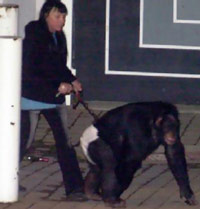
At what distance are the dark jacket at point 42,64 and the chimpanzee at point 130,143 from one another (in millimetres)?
499

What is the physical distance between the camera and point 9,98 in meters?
8.07

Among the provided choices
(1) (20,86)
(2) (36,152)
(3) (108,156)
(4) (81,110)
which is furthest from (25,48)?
(4) (81,110)

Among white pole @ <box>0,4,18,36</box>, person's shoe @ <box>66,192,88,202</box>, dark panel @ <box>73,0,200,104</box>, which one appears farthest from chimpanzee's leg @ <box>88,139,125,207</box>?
dark panel @ <box>73,0,200,104</box>

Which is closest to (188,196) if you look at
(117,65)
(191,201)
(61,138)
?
(191,201)

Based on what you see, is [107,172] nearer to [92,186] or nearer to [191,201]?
[92,186]

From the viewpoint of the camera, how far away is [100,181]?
822 centimetres

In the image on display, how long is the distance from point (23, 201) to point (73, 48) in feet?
14.1

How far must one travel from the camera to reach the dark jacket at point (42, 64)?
820cm

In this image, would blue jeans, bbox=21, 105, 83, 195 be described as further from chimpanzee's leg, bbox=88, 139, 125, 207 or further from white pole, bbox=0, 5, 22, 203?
chimpanzee's leg, bbox=88, 139, 125, 207

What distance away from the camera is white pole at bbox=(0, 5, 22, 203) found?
803 cm

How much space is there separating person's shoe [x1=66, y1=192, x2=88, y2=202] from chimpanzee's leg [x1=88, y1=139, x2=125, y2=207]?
0.33 m

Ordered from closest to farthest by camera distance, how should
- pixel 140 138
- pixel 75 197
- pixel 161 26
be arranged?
pixel 140 138 → pixel 75 197 → pixel 161 26

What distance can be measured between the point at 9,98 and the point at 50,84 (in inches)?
15.1

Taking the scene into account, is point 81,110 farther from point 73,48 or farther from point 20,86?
point 20,86
